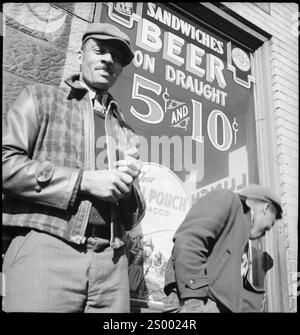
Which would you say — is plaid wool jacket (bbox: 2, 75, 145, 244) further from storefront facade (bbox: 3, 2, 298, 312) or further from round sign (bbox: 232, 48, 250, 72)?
round sign (bbox: 232, 48, 250, 72)

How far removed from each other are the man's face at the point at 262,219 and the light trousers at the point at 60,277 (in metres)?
1.15

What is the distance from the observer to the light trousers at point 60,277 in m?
2.65

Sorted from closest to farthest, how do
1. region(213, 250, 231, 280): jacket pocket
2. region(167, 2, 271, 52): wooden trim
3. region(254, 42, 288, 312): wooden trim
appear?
region(213, 250, 231, 280): jacket pocket, region(254, 42, 288, 312): wooden trim, region(167, 2, 271, 52): wooden trim

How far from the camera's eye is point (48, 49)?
370 centimetres

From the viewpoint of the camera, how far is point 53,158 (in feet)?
9.87

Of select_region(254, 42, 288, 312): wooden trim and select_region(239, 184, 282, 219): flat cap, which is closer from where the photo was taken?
select_region(239, 184, 282, 219): flat cap

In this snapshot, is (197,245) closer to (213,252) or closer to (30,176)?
(213,252)

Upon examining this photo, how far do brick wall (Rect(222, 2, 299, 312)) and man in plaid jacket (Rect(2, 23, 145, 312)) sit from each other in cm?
183

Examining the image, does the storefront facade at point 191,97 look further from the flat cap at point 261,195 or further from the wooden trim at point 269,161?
the flat cap at point 261,195

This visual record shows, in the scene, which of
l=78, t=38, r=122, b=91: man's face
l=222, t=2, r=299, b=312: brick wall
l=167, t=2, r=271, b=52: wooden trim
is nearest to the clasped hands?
l=78, t=38, r=122, b=91: man's face

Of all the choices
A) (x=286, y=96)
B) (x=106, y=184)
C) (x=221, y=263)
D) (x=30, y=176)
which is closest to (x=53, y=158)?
(x=30, y=176)

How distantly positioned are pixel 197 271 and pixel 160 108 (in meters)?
1.69

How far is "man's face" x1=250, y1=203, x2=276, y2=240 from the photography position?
142 inches
